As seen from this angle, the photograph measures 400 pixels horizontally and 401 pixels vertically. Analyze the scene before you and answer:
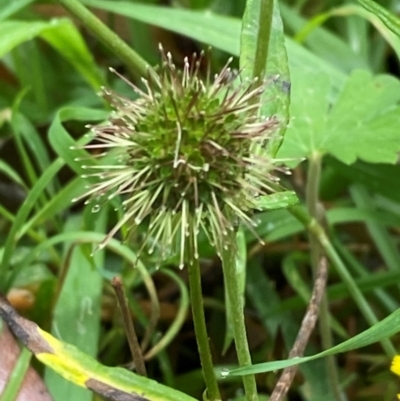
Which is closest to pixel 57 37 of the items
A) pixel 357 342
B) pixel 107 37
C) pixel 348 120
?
pixel 107 37

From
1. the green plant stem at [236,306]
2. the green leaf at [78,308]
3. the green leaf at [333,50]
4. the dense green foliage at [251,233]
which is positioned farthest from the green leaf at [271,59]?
the green leaf at [333,50]

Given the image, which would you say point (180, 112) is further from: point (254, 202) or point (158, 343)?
point (158, 343)

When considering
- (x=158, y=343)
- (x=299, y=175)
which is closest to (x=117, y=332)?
(x=158, y=343)

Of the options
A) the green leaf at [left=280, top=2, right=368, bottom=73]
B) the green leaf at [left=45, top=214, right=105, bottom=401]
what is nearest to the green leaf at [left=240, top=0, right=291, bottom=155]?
the green leaf at [left=45, top=214, right=105, bottom=401]

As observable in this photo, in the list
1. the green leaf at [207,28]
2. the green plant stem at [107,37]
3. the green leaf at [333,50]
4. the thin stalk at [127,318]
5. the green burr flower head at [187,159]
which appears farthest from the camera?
the green leaf at [333,50]

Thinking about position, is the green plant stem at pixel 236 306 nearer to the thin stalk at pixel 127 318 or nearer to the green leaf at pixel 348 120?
the thin stalk at pixel 127 318

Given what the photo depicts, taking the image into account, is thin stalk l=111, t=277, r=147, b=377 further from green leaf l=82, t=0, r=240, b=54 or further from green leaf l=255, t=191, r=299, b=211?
green leaf l=82, t=0, r=240, b=54

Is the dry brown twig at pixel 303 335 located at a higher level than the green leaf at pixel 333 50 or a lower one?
lower

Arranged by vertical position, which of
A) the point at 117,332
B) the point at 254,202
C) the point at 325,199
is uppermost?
the point at 254,202
